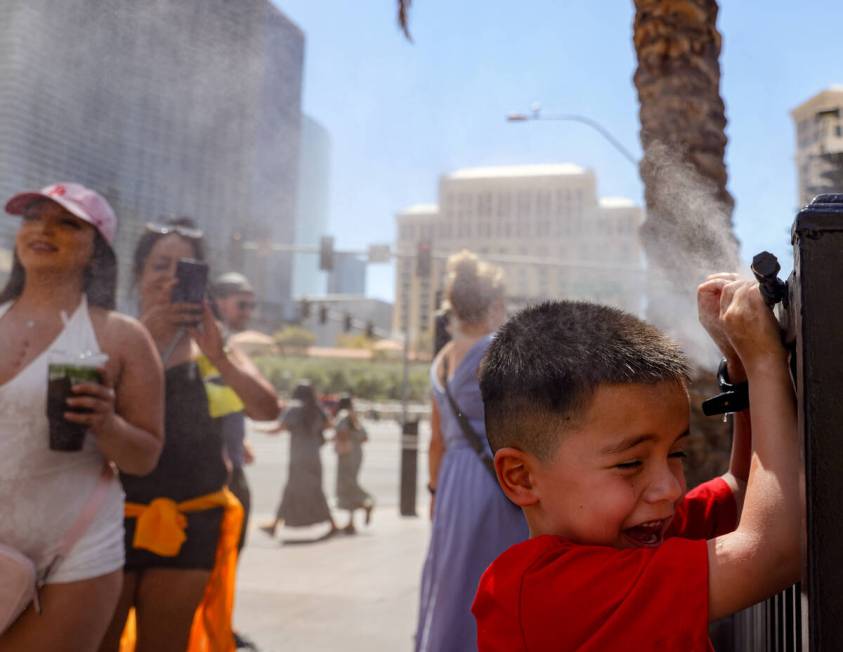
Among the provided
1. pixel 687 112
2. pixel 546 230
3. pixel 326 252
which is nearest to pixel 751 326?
pixel 687 112

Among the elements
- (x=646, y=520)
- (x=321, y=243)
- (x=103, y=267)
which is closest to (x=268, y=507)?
(x=321, y=243)

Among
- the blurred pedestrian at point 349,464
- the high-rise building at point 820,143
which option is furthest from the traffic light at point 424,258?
the high-rise building at point 820,143

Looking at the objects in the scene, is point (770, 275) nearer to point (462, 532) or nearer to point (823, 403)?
point (823, 403)

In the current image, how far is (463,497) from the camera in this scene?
2.54m

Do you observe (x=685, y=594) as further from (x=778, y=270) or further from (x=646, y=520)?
(x=778, y=270)

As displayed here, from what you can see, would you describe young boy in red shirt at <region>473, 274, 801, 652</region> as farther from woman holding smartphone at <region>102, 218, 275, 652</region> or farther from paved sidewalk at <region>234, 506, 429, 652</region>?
paved sidewalk at <region>234, 506, 429, 652</region>

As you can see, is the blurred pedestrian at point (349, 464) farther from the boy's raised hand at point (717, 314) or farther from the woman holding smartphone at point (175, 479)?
Result: the boy's raised hand at point (717, 314)

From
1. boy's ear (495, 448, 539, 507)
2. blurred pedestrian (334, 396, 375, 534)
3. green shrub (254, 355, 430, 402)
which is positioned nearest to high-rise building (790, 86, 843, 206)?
boy's ear (495, 448, 539, 507)

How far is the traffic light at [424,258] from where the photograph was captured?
1172 cm

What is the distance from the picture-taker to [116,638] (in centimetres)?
224

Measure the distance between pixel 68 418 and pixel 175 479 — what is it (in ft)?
2.62

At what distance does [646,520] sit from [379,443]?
23.1 meters

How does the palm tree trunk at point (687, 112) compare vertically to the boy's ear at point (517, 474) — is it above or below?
above

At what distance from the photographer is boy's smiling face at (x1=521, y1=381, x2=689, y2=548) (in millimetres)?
1014
